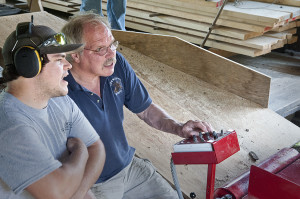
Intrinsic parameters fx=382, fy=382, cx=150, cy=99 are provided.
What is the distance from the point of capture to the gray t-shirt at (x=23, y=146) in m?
1.55

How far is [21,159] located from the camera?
1.57 metres

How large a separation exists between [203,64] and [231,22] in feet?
5.61

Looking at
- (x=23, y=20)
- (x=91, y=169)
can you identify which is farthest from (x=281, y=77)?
(x=91, y=169)

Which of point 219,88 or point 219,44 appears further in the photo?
point 219,44

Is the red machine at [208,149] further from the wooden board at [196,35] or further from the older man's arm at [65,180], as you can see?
the wooden board at [196,35]

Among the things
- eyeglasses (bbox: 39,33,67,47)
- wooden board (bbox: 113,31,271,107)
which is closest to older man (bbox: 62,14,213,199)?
eyeglasses (bbox: 39,33,67,47)

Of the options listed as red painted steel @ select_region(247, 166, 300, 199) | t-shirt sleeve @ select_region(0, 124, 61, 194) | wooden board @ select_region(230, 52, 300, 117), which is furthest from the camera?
wooden board @ select_region(230, 52, 300, 117)

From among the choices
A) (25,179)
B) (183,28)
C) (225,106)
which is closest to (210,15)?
(183,28)

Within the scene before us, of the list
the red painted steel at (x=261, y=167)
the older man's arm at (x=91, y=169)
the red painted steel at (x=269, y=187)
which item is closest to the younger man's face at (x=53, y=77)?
the older man's arm at (x=91, y=169)

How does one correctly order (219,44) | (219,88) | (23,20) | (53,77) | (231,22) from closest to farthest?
(53,77)
(219,88)
(23,20)
(231,22)
(219,44)

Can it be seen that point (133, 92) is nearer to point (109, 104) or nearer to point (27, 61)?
point (109, 104)

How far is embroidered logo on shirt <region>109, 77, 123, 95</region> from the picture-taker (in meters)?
2.54

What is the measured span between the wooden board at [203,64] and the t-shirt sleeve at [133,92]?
165cm

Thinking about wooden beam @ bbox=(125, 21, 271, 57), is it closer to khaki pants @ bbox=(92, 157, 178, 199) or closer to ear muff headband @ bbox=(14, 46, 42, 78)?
khaki pants @ bbox=(92, 157, 178, 199)
